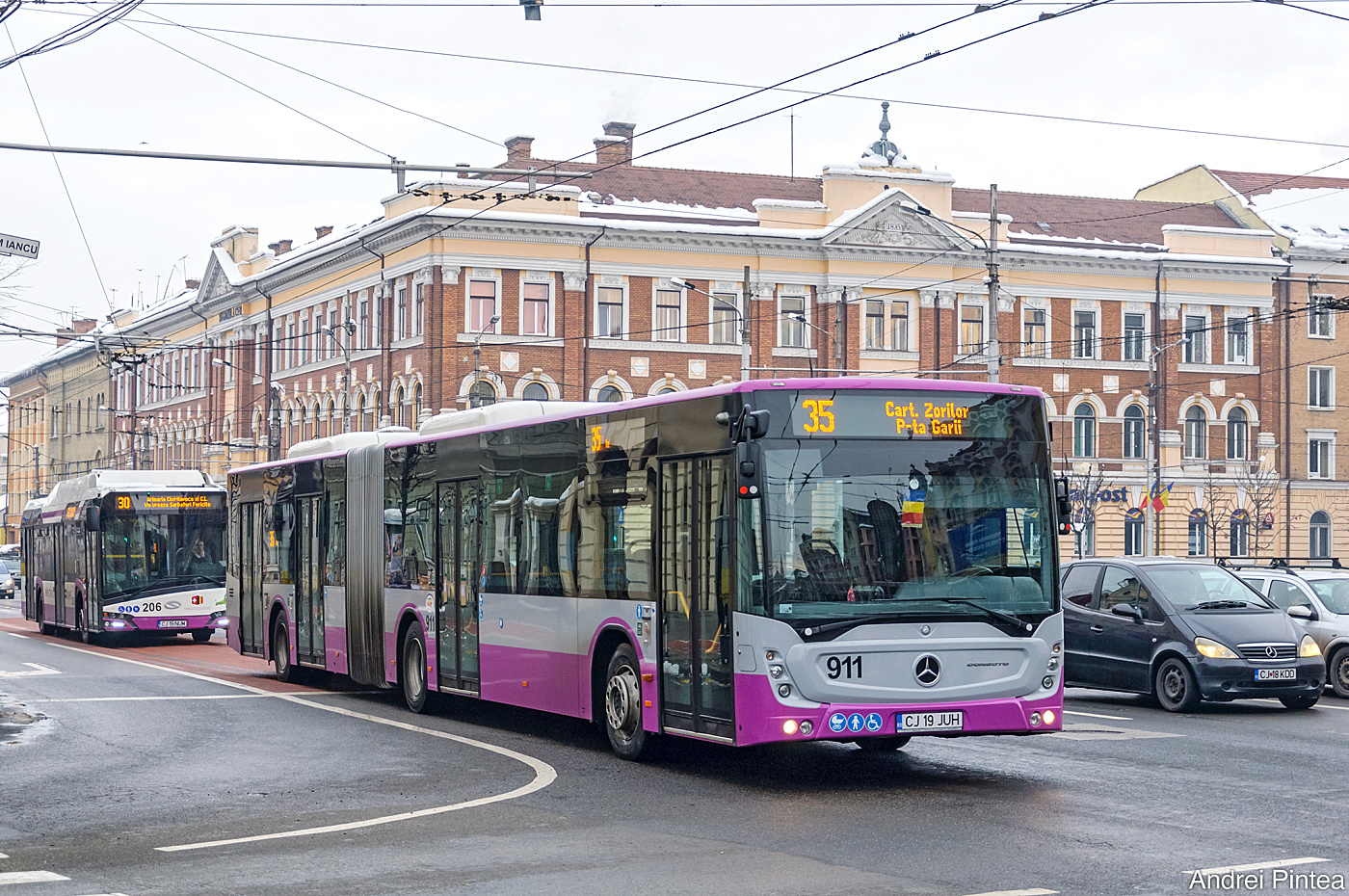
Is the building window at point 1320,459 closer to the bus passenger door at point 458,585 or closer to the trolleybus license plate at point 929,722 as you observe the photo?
the bus passenger door at point 458,585

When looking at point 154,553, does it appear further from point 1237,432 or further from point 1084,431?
point 1237,432

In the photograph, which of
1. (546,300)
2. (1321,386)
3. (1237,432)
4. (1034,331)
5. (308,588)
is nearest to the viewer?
(308,588)

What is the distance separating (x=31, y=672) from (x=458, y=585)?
10.7 meters

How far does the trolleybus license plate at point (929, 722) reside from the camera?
1226 centimetres

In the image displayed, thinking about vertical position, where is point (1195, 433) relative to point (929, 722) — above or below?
above

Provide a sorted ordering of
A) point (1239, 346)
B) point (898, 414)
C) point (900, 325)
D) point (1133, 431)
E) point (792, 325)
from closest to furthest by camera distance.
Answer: point (898, 414) < point (792, 325) < point (900, 325) < point (1133, 431) < point (1239, 346)

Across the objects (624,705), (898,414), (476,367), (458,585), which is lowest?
(624,705)

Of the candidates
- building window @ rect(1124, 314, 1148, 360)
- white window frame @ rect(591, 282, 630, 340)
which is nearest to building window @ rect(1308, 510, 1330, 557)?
building window @ rect(1124, 314, 1148, 360)

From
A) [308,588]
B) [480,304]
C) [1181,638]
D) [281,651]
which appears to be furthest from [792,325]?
[1181,638]

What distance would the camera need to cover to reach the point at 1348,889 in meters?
8.48

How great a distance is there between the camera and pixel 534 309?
2498 inches

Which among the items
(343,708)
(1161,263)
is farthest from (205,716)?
(1161,263)

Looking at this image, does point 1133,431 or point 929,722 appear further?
point 1133,431

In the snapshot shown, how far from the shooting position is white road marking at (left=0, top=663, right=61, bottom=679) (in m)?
24.6
